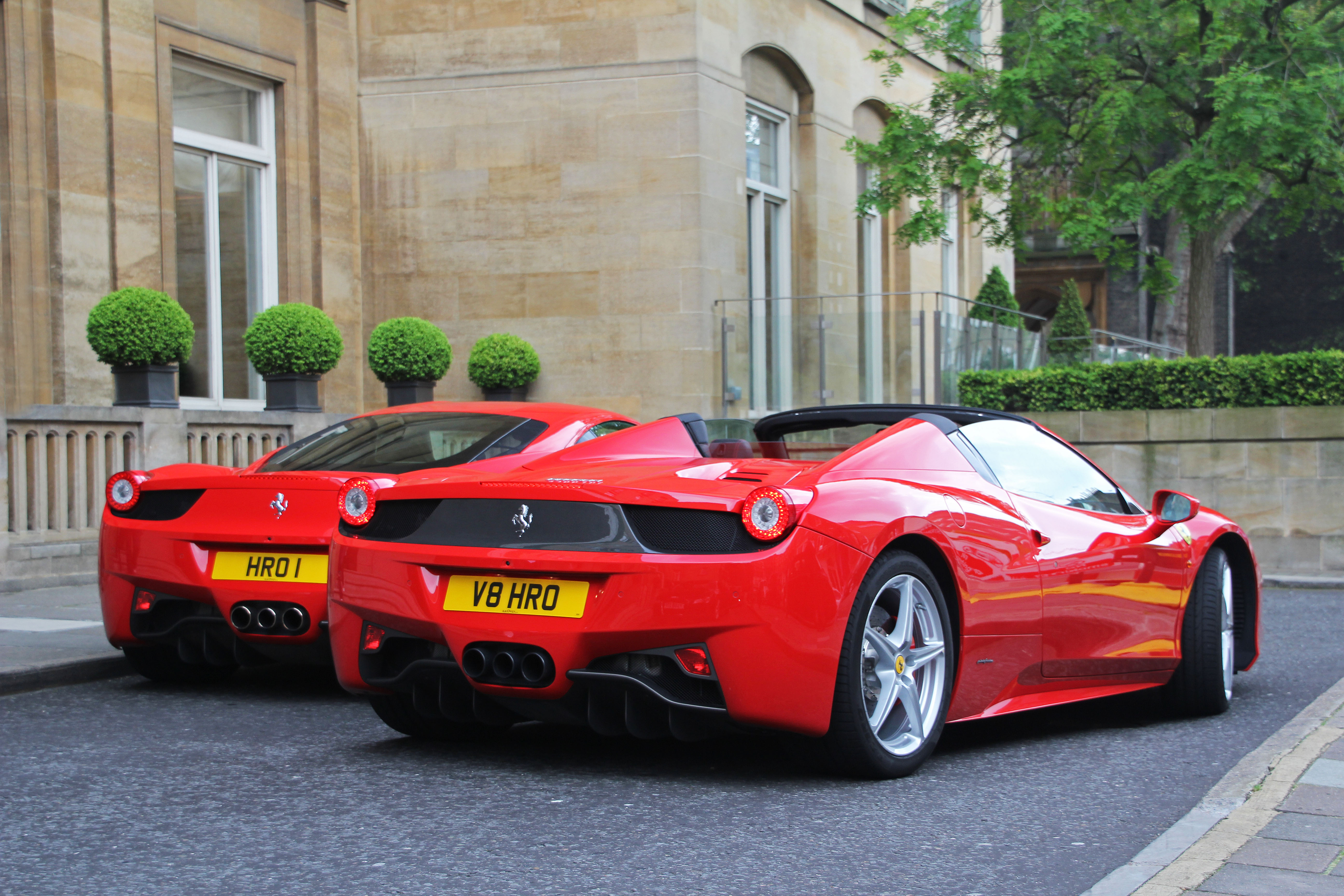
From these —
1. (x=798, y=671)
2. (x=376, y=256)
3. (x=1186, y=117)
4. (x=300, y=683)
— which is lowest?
(x=300, y=683)

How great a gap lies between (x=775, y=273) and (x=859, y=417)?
14.8 metres

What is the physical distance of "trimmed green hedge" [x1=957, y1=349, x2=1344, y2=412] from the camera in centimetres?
1307

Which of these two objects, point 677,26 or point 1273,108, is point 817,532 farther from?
point 677,26

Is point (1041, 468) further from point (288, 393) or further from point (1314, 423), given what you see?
point (288, 393)

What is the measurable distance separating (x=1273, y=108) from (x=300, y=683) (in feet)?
38.5

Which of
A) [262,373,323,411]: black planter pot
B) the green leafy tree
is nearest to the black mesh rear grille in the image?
[262,373,323,411]: black planter pot

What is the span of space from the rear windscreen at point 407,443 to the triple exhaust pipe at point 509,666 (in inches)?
86.1

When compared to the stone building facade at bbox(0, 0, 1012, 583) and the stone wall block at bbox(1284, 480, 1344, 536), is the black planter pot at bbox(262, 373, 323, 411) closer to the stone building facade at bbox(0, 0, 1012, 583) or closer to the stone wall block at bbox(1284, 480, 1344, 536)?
the stone building facade at bbox(0, 0, 1012, 583)

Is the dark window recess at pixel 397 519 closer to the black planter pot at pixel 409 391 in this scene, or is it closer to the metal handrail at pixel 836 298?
the black planter pot at pixel 409 391

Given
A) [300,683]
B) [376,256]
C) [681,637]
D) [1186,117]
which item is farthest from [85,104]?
[1186,117]

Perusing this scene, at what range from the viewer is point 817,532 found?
443 cm

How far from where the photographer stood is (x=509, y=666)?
14.9 ft

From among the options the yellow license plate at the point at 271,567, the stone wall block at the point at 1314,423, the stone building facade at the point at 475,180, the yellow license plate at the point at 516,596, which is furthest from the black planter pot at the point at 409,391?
the yellow license plate at the point at 516,596

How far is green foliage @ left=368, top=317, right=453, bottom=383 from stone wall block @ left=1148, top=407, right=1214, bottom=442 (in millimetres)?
7331
